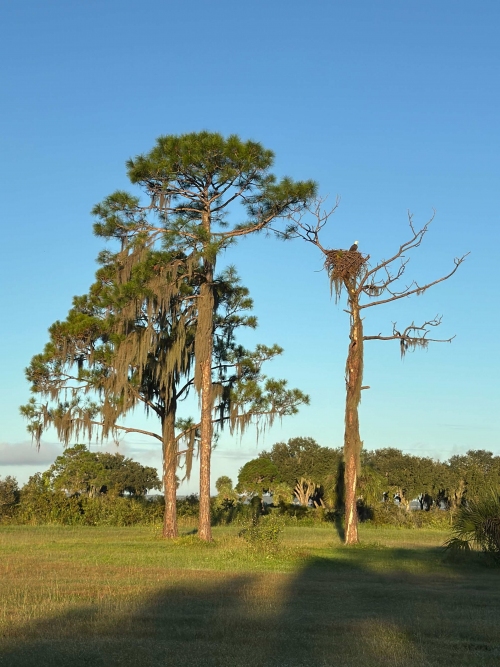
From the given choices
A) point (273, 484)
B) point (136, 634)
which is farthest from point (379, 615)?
point (273, 484)

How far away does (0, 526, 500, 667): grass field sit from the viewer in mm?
7785

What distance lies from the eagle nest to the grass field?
849 centimetres

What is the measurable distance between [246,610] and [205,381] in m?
15.0

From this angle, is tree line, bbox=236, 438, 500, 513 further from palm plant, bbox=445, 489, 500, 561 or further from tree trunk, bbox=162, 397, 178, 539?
palm plant, bbox=445, 489, 500, 561

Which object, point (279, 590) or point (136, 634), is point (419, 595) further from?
point (136, 634)

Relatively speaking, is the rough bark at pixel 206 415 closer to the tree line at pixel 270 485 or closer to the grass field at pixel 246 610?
the grass field at pixel 246 610

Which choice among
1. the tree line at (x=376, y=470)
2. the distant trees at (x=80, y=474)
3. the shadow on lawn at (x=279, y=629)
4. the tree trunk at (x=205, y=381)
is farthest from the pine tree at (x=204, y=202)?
the tree line at (x=376, y=470)

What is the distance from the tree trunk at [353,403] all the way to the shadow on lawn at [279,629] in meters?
9.65

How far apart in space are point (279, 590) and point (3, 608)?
462 centimetres

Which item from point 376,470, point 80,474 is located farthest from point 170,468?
point 376,470

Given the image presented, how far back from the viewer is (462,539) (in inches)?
744

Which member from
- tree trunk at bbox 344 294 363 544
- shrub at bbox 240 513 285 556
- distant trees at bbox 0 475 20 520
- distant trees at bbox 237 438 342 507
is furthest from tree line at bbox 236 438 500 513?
shrub at bbox 240 513 285 556

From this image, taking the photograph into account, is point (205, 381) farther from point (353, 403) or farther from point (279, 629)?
point (279, 629)

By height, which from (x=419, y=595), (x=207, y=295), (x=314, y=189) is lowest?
(x=419, y=595)
